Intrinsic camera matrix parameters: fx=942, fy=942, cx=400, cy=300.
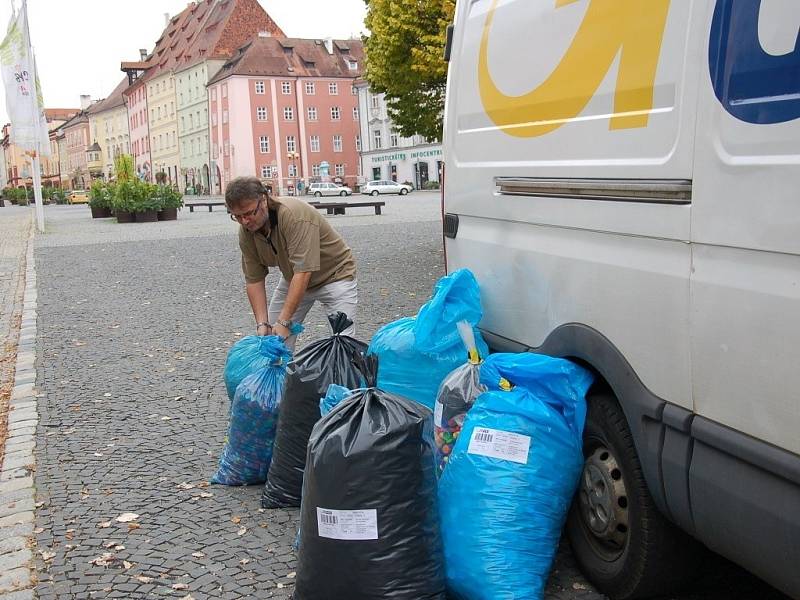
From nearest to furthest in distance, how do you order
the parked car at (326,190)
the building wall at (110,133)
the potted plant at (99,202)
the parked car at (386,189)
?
the potted plant at (99,202)
the parked car at (386,189)
the parked car at (326,190)
the building wall at (110,133)

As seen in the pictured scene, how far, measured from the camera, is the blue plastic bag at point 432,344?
12.8ft

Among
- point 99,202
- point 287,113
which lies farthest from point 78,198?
point 99,202

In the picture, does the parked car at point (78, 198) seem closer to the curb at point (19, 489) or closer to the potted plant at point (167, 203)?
the potted plant at point (167, 203)

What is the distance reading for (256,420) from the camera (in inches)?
182

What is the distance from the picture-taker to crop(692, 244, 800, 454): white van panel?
2244mm

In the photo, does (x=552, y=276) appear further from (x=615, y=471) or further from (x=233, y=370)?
(x=233, y=370)

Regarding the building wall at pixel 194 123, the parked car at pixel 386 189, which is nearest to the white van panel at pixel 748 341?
the parked car at pixel 386 189

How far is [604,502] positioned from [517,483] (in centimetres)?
31

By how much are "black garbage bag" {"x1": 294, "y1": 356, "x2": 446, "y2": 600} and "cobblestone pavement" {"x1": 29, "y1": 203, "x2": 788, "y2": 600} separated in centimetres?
47

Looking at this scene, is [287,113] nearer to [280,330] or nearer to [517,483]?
[280,330]

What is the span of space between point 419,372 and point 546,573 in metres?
1.05

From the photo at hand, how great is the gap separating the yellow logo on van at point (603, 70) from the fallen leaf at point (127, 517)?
2512 millimetres

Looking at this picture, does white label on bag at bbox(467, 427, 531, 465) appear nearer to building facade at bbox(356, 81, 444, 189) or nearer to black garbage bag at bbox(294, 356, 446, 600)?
black garbage bag at bbox(294, 356, 446, 600)

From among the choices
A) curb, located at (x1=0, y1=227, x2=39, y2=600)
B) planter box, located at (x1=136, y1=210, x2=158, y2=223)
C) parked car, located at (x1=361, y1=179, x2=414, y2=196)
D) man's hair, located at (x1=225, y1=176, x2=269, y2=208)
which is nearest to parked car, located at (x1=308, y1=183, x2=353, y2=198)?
parked car, located at (x1=361, y1=179, x2=414, y2=196)
